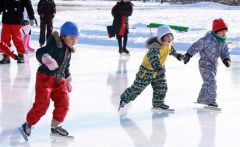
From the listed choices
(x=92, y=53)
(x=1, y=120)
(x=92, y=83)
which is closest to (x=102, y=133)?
(x=1, y=120)

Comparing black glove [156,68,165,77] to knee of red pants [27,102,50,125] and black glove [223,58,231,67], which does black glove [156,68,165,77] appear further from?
knee of red pants [27,102,50,125]

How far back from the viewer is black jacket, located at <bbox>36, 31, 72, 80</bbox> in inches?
175

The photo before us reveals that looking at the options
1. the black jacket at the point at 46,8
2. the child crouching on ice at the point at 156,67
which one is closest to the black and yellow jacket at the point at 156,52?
the child crouching on ice at the point at 156,67

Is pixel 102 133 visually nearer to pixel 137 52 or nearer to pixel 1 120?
pixel 1 120

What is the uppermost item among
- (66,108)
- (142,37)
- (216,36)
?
(216,36)

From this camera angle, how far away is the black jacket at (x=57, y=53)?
175 inches

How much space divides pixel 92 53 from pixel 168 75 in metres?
3.52

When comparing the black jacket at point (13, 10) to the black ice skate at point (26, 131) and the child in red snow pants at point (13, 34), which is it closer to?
the child in red snow pants at point (13, 34)

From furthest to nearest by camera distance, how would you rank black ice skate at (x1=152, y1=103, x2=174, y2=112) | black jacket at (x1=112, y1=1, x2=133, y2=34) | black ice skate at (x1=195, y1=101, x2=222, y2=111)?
black jacket at (x1=112, y1=1, x2=133, y2=34) < black ice skate at (x1=195, y1=101, x2=222, y2=111) < black ice skate at (x1=152, y1=103, x2=174, y2=112)

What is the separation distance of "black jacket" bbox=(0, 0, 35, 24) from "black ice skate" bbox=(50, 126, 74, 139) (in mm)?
5242

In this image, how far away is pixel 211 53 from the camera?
20.5 ft

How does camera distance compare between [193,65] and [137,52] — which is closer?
[193,65]

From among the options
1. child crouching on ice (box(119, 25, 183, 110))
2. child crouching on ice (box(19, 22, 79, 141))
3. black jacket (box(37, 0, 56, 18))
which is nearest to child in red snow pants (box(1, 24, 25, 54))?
black jacket (box(37, 0, 56, 18))

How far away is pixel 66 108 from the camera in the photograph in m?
4.68
